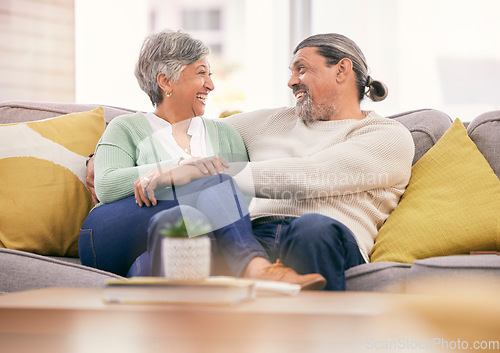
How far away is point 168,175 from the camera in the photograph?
1.36m

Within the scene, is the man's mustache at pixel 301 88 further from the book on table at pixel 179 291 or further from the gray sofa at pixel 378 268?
the book on table at pixel 179 291

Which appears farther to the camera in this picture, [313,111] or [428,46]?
[428,46]

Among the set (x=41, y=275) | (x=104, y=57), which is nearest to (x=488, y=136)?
(x=41, y=275)

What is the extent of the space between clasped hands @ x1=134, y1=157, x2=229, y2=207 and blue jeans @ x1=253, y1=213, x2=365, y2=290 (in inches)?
6.6

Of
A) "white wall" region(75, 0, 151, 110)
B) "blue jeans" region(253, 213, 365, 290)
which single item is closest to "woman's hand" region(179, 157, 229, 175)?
"blue jeans" region(253, 213, 365, 290)

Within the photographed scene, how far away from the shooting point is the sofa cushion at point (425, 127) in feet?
5.89

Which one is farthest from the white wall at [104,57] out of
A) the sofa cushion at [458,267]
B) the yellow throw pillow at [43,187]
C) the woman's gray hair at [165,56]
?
the sofa cushion at [458,267]

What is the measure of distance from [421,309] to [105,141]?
3.43 feet

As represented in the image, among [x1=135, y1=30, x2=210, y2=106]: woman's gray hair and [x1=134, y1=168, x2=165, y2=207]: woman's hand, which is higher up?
[x1=135, y1=30, x2=210, y2=106]: woman's gray hair

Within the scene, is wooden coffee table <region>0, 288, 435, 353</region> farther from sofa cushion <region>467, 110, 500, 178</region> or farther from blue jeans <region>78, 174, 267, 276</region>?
sofa cushion <region>467, 110, 500, 178</region>

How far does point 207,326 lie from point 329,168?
75 centimetres

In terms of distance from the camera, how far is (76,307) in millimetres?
871

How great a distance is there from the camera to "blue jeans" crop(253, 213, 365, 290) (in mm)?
1156

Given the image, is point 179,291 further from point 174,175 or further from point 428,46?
point 428,46
